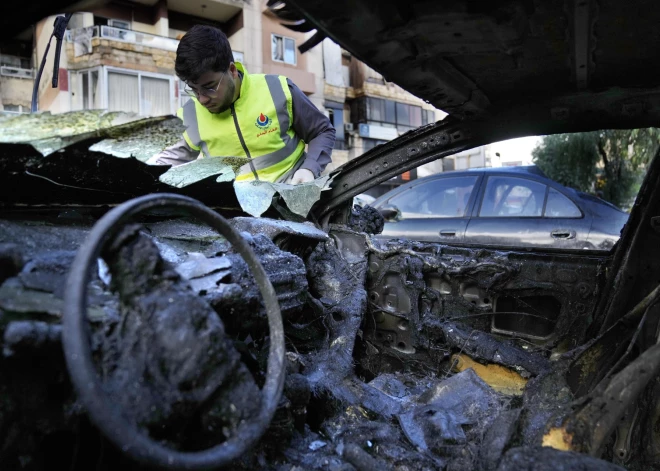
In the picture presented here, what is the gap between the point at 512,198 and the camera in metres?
6.17

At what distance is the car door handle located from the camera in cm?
561

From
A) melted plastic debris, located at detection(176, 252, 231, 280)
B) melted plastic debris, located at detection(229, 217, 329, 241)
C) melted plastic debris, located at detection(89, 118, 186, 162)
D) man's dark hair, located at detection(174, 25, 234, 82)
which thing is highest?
man's dark hair, located at detection(174, 25, 234, 82)

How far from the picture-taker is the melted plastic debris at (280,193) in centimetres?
247

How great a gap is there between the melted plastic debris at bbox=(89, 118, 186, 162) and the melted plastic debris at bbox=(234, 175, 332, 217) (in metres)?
0.80

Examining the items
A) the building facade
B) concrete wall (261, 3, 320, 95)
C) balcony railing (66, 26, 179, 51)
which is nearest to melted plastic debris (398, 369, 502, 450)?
the building facade

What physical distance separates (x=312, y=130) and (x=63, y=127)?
202cm

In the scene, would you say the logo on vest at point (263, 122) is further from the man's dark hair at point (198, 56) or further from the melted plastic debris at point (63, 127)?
the melted plastic debris at point (63, 127)

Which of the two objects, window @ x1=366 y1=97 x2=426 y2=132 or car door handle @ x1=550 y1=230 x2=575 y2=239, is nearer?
car door handle @ x1=550 y1=230 x2=575 y2=239

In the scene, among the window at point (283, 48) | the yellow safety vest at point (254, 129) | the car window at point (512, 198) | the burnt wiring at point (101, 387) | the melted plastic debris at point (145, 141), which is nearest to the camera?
the burnt wiring at point (101, 387)

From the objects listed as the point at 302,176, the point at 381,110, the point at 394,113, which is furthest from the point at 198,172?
the point at 394,113

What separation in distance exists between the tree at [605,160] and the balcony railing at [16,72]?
18.9 metres

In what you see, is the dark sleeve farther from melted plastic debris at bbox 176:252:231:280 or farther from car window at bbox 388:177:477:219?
car window at bbox 388:177:477:219

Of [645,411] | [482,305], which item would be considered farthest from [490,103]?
[645,411]

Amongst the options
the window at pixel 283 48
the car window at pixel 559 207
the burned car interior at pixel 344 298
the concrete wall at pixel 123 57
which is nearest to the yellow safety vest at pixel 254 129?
the burned car interior at pixel 344 298
